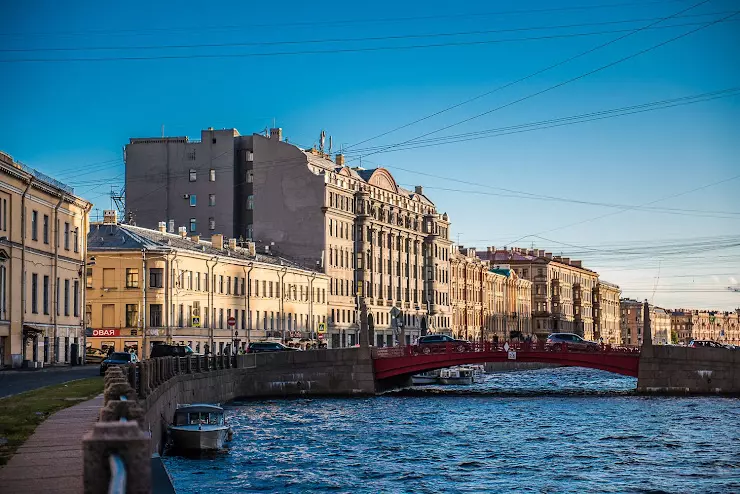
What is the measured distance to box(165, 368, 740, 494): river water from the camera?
29.3 metres

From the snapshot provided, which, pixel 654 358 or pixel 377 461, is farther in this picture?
pixel 654 358

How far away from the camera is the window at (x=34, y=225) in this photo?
55.7 metres

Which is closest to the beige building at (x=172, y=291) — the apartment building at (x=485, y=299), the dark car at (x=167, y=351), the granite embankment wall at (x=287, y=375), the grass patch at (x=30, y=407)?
the granite embankment wall at (x=287, y=375)

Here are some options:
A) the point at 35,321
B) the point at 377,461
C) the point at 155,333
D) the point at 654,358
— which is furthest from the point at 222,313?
the point at 377,461

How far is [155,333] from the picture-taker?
7219cm

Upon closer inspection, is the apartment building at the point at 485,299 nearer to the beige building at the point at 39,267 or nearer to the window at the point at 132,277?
the window at the point at 132,277

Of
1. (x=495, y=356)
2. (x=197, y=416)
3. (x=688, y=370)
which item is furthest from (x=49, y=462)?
(x=688, y=370)

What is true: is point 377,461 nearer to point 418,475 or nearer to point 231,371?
point 418,475

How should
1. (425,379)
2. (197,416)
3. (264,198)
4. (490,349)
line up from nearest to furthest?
1. (197,416)
2. (490,349)
3. (425,379)
4. (264,198)

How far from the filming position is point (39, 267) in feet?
186

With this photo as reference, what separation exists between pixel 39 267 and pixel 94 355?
43.9ft

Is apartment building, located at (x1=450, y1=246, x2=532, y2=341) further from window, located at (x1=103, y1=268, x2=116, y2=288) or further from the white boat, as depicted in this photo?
window, located at (x1=103, y1=268, x2=116, y2=288)

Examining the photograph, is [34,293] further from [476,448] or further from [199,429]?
[476,448]

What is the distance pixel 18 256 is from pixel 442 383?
43.2m
